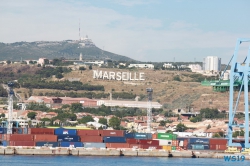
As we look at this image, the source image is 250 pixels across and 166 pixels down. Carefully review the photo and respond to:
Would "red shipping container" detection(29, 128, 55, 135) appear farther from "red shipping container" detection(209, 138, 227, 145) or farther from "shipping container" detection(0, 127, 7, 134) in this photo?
"red shipping container" detection(209, 138, 227, 145)

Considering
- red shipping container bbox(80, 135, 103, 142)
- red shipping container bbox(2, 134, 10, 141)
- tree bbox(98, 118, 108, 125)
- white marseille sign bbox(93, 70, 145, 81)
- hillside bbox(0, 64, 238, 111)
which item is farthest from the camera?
white marseille sign bbox(93, 70, 145, 81)

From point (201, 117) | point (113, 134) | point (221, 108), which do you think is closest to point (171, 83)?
point (221, 108)

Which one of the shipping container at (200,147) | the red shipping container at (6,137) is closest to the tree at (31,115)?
the shipping container at (200,147)

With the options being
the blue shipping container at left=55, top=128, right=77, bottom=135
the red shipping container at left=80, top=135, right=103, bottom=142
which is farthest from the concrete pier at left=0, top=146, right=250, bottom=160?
the blue shipping container at left=55, top=128, right=77, bottom=135

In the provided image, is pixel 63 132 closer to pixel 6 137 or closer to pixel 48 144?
pixel 48 144

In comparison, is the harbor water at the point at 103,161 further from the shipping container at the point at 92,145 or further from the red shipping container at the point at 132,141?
the red shipping container at the point at 132,141

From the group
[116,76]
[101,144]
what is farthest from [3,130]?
[116,76]

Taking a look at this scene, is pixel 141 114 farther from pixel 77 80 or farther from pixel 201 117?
pixel 77 80
